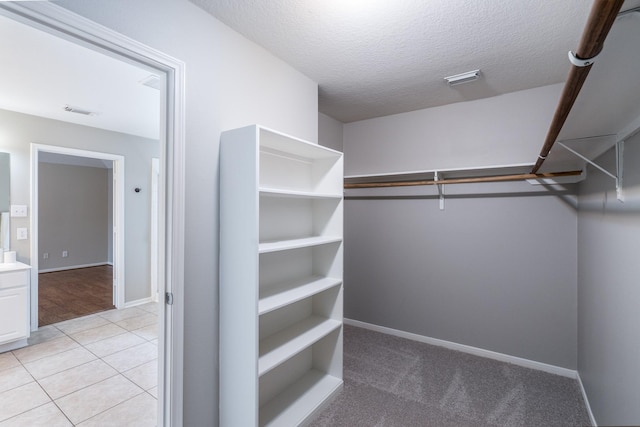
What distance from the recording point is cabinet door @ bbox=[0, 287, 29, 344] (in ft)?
9.77

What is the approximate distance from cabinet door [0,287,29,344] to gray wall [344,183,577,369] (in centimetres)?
336

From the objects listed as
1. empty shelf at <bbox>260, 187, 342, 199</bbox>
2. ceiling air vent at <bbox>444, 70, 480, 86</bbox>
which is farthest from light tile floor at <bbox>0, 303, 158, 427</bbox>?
ceiling air vent at <bbox>444, 70, 480, 86</bbox>

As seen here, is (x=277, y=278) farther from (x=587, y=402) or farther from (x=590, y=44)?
(x=587, y=402)

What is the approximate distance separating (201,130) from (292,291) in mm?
1130

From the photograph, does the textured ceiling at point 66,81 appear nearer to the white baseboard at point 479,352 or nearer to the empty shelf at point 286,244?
the empty shelf at point 286,244

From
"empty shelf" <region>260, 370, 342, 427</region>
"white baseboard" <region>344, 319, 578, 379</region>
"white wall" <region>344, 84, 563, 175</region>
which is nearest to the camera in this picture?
"empty shelf" <region>260, 370, 342, 427</region>

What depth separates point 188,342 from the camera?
1.58 metres

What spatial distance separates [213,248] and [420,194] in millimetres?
2259

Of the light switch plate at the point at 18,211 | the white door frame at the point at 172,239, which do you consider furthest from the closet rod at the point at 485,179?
the light switch plate at the point at 18,211

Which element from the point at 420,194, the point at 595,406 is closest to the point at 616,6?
the point at 595,406

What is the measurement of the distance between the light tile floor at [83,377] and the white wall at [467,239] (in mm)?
2215

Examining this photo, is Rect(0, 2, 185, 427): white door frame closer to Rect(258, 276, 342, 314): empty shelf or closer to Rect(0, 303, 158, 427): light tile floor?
Rect(258, 276, 342, 314): empty shelf

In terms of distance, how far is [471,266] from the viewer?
9.67 feet

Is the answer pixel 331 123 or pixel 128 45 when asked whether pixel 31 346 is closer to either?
pixel 128 45
